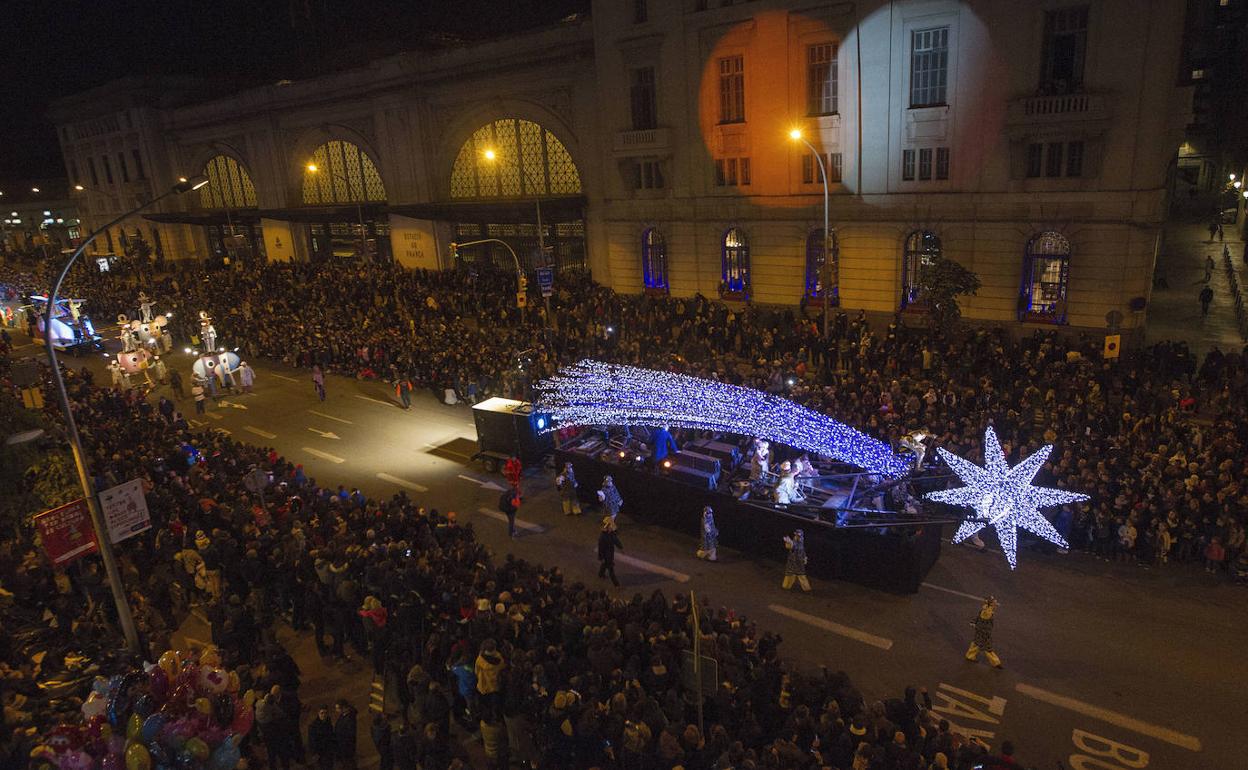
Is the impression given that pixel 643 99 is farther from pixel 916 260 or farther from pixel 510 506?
pixel 510 506

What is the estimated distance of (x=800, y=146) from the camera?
109ft

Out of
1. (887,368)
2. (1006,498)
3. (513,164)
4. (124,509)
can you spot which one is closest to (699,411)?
(887,368)

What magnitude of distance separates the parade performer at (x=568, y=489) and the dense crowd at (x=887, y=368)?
688cm

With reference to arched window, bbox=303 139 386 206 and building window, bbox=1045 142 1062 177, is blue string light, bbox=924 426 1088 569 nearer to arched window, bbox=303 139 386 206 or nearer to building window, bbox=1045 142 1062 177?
building window, bbox=1045 142 1062 177

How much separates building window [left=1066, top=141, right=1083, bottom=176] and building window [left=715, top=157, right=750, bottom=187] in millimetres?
12476

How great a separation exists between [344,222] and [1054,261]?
46659mm

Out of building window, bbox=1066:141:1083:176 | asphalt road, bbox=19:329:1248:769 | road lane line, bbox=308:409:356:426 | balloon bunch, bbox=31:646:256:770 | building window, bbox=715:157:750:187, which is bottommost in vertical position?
asphalt road, bbox=19:329:1248:769

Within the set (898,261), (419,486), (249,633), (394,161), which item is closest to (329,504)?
(249,633)

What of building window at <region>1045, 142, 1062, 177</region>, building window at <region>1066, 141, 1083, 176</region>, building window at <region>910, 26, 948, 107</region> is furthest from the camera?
building window at <region>910, 26, 948, 107</region>

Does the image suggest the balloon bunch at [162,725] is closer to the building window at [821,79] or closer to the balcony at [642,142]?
the building window at [821,79]

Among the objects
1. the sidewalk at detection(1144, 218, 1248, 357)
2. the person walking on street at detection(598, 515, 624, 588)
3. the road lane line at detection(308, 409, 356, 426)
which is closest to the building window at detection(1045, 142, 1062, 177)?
the sidewalk at detection(1144, 218, 1248, 357)

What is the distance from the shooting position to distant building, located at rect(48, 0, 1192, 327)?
2669 centimetres

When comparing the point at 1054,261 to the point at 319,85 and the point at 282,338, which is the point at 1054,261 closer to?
the point at 282,338

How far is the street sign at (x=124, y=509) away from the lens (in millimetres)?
13945
